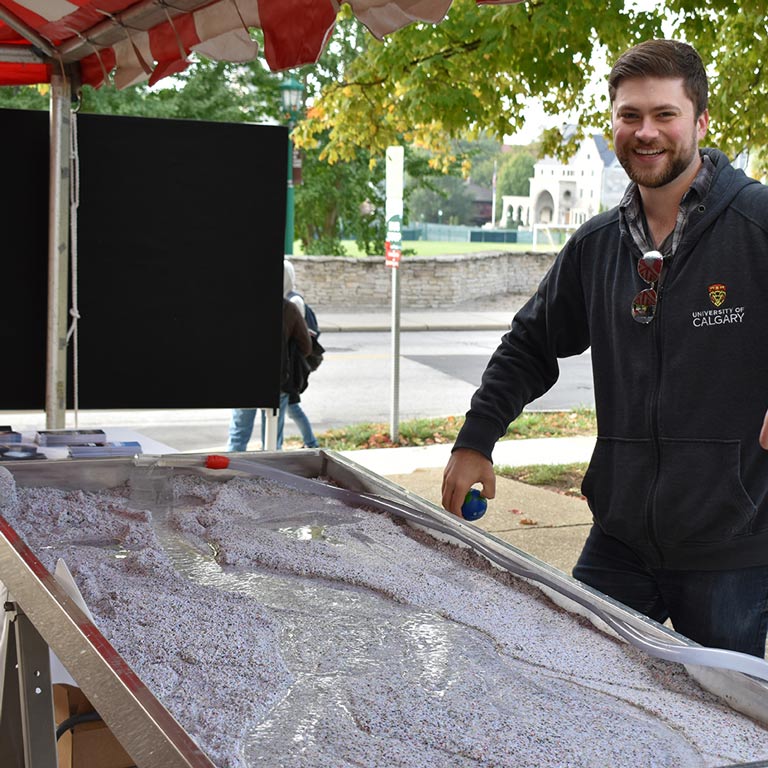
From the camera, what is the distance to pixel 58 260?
4.49 m

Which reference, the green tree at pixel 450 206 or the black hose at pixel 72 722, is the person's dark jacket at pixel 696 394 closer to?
the black hose at pixel 72 722

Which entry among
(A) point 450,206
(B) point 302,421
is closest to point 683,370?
(B) point 302,421

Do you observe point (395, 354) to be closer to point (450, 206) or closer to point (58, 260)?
point (58, 260)

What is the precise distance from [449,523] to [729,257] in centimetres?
85

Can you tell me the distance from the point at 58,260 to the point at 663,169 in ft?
9.59

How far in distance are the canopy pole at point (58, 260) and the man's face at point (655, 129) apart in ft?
9.25

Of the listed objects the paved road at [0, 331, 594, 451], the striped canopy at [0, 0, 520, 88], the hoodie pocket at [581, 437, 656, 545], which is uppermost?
the striped canopy at [0, 0, 520, 88]

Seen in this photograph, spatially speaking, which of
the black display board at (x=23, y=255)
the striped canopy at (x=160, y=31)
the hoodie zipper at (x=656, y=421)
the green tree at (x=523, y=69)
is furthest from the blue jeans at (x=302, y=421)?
the hoodie zipper at (x=656, y=421)

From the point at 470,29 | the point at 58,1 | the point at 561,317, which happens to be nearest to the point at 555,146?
the point at 470,29

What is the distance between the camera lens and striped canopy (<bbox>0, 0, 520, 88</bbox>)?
9.95ft

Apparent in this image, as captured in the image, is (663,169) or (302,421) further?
(302,421)

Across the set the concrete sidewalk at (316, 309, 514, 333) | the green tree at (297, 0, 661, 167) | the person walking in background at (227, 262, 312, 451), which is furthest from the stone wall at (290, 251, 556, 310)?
the person walking in background at (227, 262, 312, 451)

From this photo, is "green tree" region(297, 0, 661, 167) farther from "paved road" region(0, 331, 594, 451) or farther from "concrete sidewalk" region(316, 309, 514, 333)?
"concrete sidewalk" region(316, 309, 514, 333)

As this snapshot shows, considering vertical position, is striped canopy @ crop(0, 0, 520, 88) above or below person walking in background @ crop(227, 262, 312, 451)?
above
